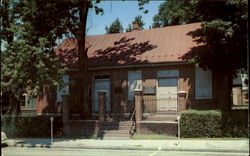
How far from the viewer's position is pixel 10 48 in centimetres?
1905

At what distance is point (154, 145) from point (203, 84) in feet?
29.0

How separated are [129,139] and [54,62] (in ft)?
19.5

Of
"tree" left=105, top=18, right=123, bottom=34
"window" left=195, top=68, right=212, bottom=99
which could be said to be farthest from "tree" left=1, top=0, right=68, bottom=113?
"tree" left=105, top=18, right=123, bottom=34

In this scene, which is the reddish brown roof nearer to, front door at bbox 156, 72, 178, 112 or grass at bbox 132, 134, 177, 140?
front door at bbox 156, 72, 178, 112

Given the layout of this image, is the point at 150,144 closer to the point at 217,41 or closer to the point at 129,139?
the point at 129,139

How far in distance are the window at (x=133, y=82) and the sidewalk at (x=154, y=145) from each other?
25.1 ft

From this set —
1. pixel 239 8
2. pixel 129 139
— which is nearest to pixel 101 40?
pixel 129 139

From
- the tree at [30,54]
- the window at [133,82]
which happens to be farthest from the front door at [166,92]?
the tree at [30,54]

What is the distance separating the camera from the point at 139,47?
2802 centimetres

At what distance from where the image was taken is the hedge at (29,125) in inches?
875

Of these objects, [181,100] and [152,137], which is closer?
[152,137]

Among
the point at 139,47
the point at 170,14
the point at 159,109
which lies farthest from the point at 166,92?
the point at 170,14

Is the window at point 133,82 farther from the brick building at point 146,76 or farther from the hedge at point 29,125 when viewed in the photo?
the hedge at point 29,125

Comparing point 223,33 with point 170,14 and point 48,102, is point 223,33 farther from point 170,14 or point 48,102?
point 170,14
